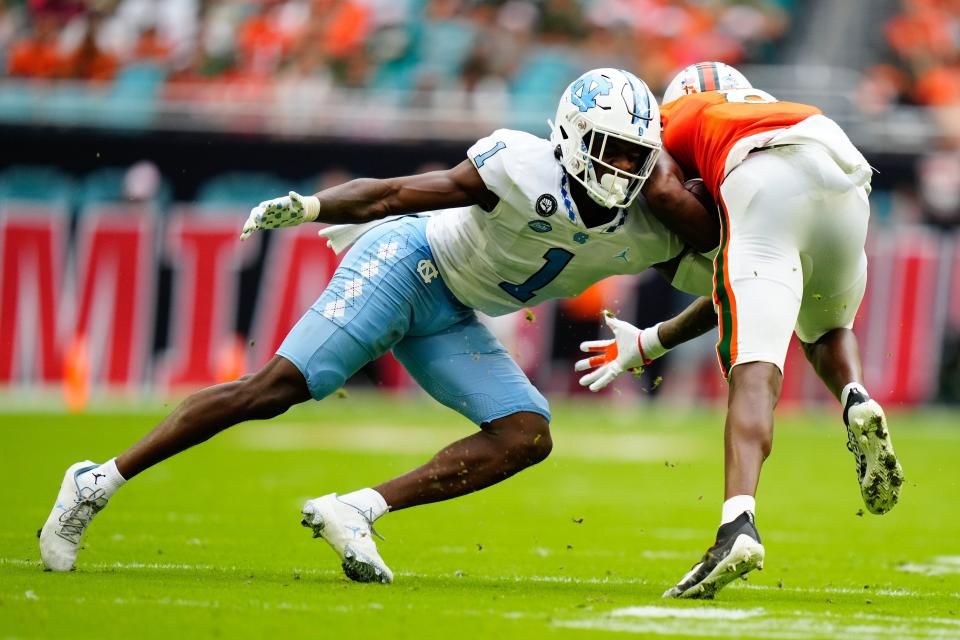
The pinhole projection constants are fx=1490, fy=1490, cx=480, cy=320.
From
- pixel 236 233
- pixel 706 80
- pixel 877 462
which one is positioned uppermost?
pixel 706 80

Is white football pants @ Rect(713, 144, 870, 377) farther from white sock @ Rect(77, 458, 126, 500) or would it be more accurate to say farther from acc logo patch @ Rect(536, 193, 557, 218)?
white sock @ Rect(77, 458, 126, 500)

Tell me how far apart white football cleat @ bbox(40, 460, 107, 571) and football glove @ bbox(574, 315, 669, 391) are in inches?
72.7

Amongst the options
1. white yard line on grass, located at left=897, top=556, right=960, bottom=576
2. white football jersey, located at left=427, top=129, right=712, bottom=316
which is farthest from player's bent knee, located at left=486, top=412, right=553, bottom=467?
white yard line on grass, located at left=897, top=556, right=960, bottom=576

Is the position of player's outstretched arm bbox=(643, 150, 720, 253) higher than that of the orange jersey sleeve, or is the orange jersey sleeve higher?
the orange jersey sleeve

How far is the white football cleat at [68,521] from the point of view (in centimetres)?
489

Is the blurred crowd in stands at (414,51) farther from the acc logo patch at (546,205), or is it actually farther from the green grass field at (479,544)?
the acc logo patch at (546,205)

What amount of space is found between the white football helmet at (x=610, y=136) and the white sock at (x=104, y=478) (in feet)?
5.96

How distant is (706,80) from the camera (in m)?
5.52

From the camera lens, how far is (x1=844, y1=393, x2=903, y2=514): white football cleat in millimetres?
4820

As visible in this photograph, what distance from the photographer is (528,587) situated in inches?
197

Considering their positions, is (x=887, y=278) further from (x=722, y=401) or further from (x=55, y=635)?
(x=55, y=635)

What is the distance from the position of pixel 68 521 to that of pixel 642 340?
220cm

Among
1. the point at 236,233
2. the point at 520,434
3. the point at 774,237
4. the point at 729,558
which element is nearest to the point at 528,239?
the point at 520,434

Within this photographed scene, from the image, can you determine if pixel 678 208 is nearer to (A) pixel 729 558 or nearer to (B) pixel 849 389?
(B) pixel 849 389
